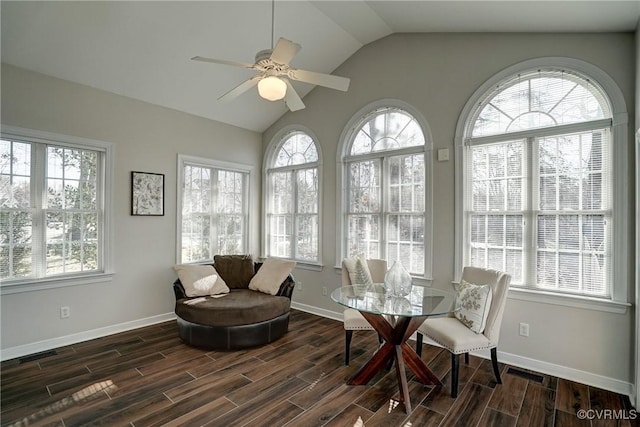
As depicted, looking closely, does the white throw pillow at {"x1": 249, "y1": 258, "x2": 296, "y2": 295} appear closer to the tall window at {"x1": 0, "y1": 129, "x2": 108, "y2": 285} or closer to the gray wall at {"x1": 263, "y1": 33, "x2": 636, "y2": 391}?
the gray wall at {"x1": 263, "y1": 33, "x2": 636, "y2": 391}

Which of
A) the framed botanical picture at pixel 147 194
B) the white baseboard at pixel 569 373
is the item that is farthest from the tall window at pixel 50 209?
the white baseboard at pixel 569 373

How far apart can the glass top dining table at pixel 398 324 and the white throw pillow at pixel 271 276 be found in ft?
Answer: 4.22

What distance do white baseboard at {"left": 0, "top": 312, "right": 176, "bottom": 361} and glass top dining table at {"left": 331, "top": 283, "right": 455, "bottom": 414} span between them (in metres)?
2.77

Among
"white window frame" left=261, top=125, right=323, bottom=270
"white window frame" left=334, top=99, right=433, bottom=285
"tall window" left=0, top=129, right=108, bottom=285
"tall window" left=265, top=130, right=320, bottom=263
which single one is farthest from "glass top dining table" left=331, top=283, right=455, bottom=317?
"tall window" left=0, top=129, right=108, bottom=285

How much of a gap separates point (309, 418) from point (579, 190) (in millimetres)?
3004

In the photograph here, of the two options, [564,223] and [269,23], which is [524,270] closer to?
[564,223]

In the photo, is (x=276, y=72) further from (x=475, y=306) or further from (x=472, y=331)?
(x=472, y=331)

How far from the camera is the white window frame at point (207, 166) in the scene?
14.7 feet

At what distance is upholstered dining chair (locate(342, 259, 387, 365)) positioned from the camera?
3.10 metres

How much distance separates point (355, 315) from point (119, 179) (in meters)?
3.24

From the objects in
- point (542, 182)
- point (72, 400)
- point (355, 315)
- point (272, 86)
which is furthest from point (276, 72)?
point (72, 400)

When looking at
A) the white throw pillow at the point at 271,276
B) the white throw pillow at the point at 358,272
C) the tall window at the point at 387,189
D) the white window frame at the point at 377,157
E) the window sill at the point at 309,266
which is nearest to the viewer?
the white throw pillow at the point at 358,272

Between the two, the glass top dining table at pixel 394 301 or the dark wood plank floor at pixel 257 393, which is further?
the glass top dining table at pixel 394 301

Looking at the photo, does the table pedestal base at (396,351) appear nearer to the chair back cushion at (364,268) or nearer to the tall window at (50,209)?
the chair back cushion at (364,268)
